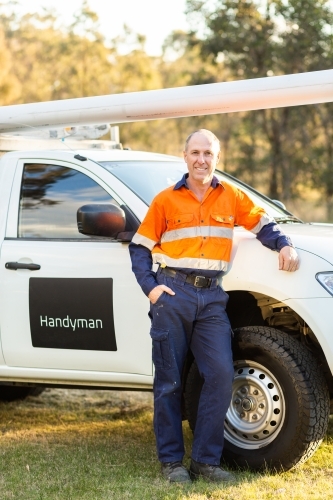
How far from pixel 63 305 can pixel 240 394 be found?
1.22m

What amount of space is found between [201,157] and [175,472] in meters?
1.71

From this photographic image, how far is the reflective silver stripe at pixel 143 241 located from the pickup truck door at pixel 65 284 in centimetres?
45

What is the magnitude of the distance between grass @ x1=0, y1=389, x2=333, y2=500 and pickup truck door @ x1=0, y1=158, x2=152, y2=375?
1.88ft

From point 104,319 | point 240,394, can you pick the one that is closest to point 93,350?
point 104,319

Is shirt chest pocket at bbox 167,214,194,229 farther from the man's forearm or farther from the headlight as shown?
the headlight

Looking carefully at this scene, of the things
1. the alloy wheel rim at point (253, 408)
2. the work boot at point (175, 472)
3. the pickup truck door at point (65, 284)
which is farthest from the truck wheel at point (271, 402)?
the pickup truck door at point (65, 284)

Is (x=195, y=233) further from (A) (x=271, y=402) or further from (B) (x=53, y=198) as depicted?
(B) (x=53, y=198)

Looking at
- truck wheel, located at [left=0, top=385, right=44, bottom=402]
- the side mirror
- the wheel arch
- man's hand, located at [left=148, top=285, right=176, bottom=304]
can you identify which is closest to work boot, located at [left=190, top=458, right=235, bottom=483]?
the wheel arch

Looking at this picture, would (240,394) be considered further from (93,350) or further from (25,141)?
(25,141)

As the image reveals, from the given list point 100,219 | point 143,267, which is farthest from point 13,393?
point 143,267

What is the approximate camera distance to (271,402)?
4797mm

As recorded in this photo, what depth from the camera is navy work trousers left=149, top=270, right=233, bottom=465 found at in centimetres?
469

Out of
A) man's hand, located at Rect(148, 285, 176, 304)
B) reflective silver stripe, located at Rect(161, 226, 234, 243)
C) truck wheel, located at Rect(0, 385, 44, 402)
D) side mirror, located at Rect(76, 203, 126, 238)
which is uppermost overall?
side mirror, located at Rect(76, 203, 126, 238)

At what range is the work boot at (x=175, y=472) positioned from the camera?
4.73 m
